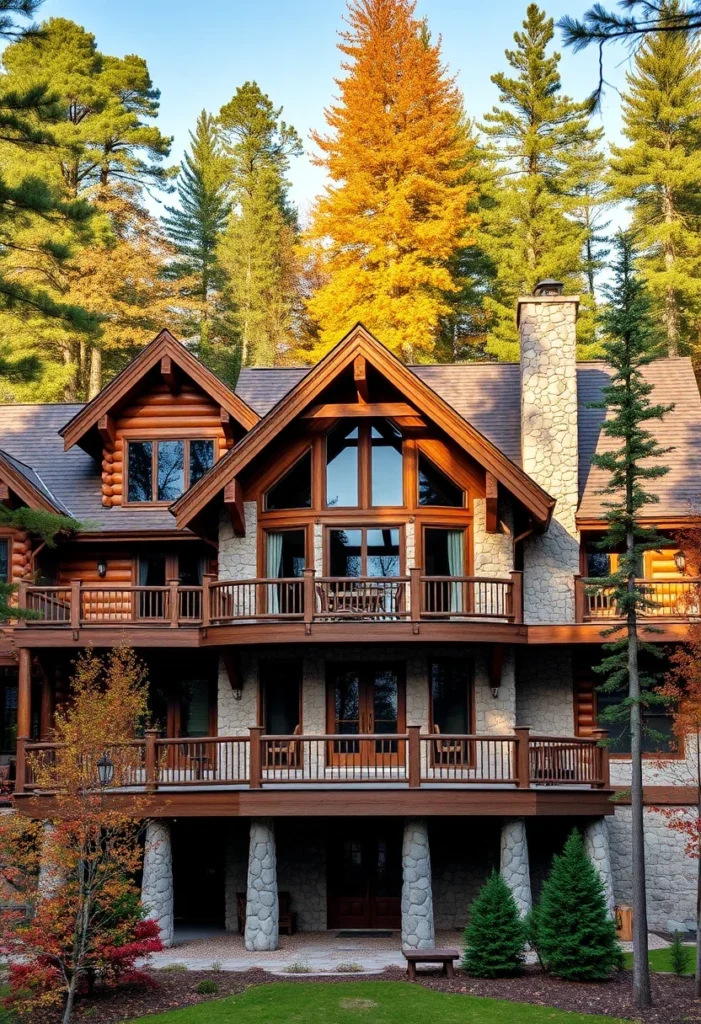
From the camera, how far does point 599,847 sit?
24516 mm

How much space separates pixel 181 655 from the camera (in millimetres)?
28344

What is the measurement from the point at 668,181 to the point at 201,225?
2160 cm

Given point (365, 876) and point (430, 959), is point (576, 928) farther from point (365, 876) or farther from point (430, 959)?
point (365, 876)

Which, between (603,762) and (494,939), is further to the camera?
(603,762)

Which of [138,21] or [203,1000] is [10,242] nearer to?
[138,21]

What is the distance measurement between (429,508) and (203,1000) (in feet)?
35.6

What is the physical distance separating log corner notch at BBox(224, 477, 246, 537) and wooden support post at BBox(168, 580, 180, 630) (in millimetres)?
1582

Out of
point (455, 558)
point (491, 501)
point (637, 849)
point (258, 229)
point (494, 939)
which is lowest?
point (494, 939)

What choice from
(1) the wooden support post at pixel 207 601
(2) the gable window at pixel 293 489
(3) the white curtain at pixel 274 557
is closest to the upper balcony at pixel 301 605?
(1) the wooden support post at pixel 207 601

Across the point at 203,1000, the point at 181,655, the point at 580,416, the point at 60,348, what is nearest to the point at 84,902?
the point at 203,1000

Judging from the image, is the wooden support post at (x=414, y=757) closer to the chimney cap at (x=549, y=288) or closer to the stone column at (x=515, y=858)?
the stone column at (x=515, y=858)

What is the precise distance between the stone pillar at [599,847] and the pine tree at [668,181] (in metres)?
26.5

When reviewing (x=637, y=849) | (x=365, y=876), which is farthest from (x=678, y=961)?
(x=365, y=876)

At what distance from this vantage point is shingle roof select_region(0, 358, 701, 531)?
28.7 metres
